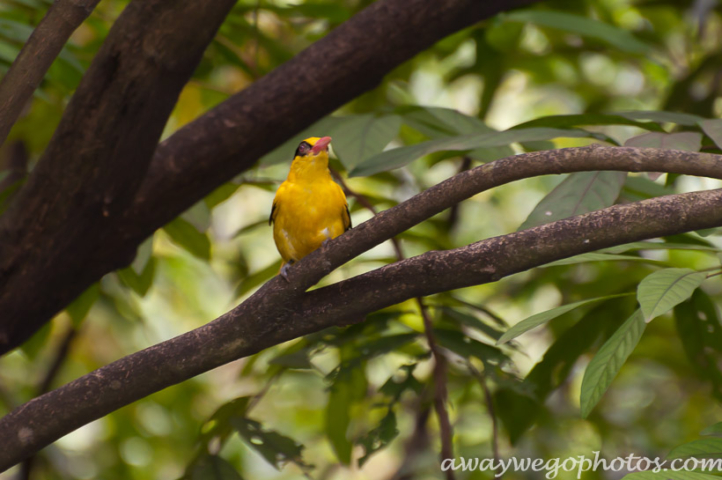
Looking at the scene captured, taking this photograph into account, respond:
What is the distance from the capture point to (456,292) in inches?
123

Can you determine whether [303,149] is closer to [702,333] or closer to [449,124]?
[449,124]

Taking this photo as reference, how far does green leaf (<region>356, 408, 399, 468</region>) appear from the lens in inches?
67.4

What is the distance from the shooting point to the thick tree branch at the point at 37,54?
3.87ft

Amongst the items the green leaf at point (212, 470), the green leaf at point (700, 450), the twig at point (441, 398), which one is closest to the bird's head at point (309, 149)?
the twig at point (441, 398)

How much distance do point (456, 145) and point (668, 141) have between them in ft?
1.37

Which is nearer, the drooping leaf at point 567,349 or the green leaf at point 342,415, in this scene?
the drooping leaf at point 567,349

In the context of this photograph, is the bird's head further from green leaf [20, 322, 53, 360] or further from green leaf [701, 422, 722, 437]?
green leaf [701, 422, 722, 437]

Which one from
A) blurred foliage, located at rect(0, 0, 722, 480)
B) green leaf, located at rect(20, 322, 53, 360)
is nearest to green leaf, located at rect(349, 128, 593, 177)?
blurred foliage, located at rect(0, 0, 722, 480)

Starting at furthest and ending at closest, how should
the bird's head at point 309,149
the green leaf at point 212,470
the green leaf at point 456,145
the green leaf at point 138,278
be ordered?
the green leaf at point 138,278 → the bird's head at point 309,149 → the green leaf at point 212,470 → the green leaf at point 456,145

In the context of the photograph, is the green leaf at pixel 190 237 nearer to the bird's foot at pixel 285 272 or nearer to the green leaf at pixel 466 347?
the bird's foot at pixel 285 272

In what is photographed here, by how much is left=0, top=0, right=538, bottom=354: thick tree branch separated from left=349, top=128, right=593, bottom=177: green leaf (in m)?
0.28

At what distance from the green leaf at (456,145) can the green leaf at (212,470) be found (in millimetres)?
795

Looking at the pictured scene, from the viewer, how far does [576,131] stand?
5.06 feet

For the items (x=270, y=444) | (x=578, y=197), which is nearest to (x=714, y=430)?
(x=578, y=197)
